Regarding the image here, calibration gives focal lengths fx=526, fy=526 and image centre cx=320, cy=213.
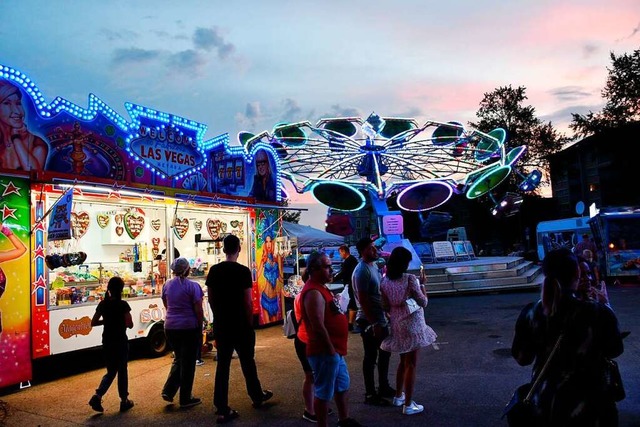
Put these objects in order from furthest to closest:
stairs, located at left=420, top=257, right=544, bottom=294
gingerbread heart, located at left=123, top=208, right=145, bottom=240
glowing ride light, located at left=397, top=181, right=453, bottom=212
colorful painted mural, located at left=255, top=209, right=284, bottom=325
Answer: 1. glowing ride light, located at left=397, top=181, right=453, bottom=212
2. stairs, located at left=420, top=257, right=544, bottom=294
3. colorful painted mural, located at left=255, top=209, right=284, bottom=325
4. gingerbread heart, located at left=123, top=208, right=145, bottom=240

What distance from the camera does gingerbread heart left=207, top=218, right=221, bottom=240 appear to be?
11.7m

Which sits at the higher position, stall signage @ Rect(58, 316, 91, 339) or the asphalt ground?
stall signage @ Rect(58, 316, 91, 339)

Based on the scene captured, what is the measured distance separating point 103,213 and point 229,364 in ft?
16.6

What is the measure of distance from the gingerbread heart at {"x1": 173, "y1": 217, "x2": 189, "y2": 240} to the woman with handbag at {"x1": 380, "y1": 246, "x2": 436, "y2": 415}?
6136 millimetres

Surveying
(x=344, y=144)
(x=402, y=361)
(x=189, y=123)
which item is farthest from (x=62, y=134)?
(x=344, y=144)

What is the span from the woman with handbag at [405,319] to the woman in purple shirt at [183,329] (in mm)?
2251

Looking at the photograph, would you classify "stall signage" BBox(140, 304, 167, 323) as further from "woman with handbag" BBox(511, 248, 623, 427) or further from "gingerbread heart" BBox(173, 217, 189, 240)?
"woman with handbag" BBox(511, 248, 623, 427)

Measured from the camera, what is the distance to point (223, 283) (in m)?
5.87

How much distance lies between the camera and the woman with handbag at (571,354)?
2676 millimetres

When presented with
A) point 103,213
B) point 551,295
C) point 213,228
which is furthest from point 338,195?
point 551,295

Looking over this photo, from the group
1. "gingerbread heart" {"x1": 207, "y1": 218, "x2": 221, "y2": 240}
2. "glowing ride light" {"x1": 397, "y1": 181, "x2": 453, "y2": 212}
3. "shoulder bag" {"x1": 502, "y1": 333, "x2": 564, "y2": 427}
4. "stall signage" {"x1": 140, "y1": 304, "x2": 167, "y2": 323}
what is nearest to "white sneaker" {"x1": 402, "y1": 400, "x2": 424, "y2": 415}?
"shoulder bag" {"x1": 502, "y1": 333, "x2": 564, "y2": 427}

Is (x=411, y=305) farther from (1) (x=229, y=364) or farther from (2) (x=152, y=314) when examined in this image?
(2) (x=152, y=314)

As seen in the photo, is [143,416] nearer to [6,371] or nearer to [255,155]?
[6,371]

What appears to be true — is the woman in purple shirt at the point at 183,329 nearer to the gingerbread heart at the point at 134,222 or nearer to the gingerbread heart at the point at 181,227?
the gingerbread heart at the point at 134,222
